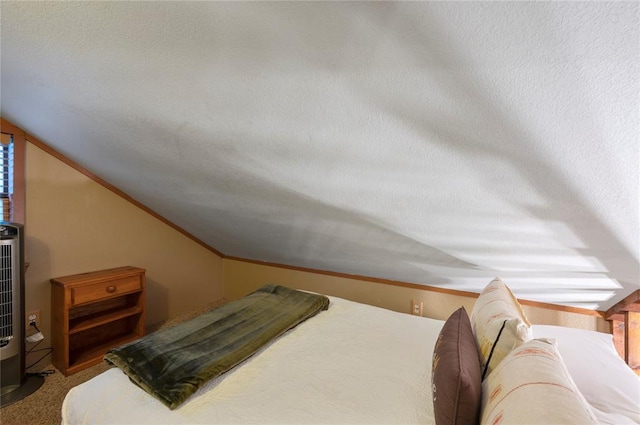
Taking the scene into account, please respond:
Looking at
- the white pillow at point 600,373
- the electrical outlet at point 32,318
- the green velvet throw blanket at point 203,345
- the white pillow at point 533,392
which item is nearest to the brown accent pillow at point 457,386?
the white pillow at point 533,392

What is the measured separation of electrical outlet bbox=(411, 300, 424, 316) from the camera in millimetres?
2568

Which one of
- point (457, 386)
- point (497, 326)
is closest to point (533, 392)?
point (457, 386)

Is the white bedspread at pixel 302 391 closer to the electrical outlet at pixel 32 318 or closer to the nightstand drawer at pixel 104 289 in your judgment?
the nightstand drawer at pixel 104 289

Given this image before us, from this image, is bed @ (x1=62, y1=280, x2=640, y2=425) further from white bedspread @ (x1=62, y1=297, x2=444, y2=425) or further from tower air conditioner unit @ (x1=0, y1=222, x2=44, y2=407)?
tower air conditioner unit @ (x1=0, y1=222, x2=44, y2=407)

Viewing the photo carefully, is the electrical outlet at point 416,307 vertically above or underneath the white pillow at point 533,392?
underneath

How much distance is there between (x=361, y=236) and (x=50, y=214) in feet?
8.28

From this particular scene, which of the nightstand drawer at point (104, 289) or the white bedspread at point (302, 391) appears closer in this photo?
the white bedspread at point (302, 391)

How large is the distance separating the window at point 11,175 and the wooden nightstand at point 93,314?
0.59 metres

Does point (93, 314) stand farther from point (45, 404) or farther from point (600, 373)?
point (600, 373)

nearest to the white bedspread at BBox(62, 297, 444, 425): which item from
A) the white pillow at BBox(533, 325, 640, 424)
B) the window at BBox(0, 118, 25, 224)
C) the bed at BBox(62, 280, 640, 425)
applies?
the bed at BBox(62, 280, 640, 425)

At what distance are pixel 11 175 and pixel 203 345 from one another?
207cm

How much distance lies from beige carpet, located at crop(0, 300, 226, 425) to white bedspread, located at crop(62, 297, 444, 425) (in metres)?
1.07

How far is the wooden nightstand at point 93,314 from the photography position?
2.09 metres

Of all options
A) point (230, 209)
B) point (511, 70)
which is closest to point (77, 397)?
point (230, 209)
